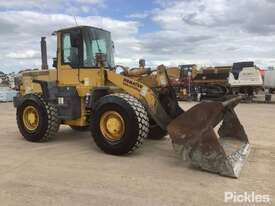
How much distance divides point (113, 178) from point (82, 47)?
349 cm

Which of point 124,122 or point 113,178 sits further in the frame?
point 124,122

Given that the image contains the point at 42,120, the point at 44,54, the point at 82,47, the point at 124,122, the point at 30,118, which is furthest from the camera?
the point at 44,54

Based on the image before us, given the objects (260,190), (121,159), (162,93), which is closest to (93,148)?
(121,159)

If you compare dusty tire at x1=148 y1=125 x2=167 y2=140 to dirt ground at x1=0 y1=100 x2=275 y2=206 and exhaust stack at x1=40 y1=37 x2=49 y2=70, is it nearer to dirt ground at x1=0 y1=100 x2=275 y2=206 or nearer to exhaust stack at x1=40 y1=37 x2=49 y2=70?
dirt ground at x1=0 y1=100 x2=275 y2=206

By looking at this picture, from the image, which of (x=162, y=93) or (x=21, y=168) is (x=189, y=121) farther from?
(x=21, y=168)

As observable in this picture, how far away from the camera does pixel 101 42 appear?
909cm

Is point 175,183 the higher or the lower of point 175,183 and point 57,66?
the lower

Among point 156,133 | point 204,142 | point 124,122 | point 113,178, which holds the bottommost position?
point 113,178

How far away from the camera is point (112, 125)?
778 cm

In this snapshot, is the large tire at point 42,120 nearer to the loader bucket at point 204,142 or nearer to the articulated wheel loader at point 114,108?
the articulated wheel loader at point 114,108

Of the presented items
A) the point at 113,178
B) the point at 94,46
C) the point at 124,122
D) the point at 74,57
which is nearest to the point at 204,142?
the point at 113,178

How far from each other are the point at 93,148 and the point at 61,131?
9.05 feet

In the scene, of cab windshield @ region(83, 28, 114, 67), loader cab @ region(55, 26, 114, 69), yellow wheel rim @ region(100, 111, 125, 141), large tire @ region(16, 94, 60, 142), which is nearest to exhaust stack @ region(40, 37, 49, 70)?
loader cab @ region(55, 26, 114, 69)

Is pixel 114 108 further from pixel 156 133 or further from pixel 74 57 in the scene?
pixel 156 133
